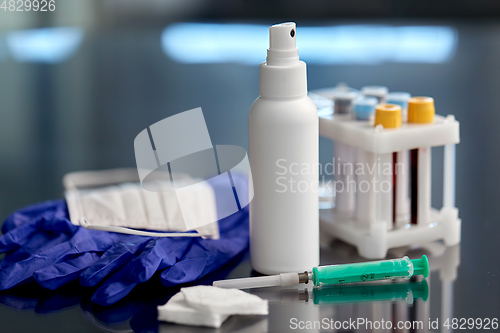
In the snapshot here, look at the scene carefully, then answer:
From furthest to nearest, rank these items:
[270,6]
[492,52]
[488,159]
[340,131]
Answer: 1. [270,6]
2. [492,52]
3. [488,159]
4. [340,131]

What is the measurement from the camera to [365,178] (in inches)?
28.8

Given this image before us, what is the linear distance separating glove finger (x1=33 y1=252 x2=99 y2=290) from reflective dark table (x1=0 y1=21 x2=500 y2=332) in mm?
14

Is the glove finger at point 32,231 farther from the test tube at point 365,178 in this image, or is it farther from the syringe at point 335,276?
the test tube at point 365,178

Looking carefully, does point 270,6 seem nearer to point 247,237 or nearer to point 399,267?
point 247,237

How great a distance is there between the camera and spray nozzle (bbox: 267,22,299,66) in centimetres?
62

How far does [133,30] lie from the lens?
6.16 feet

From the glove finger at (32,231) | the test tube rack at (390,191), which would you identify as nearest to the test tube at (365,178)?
the test tube rack at (390,191)

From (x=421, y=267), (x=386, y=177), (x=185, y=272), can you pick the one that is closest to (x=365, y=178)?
(x=386, y=177)

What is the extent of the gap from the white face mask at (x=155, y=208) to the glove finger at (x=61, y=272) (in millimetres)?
48

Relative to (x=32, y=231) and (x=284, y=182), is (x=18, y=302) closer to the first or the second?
(x=32, y=231)

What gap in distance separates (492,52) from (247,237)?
1.13 meters

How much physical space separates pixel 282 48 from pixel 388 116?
6.6 inches

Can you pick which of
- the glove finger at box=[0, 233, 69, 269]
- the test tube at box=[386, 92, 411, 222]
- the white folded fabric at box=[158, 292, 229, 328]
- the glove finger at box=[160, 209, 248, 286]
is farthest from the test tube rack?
the glove finger at box=[0, 233, 69, 269]

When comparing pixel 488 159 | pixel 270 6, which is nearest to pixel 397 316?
pixel 488 159
